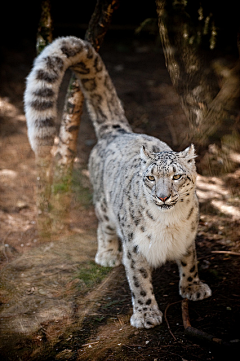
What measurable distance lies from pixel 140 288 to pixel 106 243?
4.23 ft

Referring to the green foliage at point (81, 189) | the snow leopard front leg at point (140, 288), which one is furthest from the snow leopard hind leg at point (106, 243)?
the green foliage at point (81, 189)

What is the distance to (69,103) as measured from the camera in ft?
16.5

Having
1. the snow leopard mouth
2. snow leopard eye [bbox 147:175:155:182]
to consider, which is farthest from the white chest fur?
snow leopard eye [bbox 147:175:155:182]

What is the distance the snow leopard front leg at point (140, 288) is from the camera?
138 inches

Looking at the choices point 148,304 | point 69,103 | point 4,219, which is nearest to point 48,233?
point 4,219

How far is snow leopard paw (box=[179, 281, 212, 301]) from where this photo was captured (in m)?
3.75

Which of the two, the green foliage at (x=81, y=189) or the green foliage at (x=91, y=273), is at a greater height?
the green foliage at (x=81, y=189)

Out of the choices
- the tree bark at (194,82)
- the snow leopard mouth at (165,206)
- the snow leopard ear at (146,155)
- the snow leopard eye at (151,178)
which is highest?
the tree bark at (194,82)

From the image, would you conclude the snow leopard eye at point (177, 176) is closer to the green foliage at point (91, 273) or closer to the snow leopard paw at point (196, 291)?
the snow leopard paw at point (196, 291)

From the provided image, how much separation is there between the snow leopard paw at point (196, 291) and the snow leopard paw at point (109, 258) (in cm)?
109

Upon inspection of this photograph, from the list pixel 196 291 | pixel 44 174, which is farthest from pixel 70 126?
pixel 196 291

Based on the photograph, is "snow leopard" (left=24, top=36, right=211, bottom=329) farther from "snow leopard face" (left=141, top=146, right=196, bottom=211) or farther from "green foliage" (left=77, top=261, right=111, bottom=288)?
"green foliage" (left=77, top=261, right=111, bottom=288)

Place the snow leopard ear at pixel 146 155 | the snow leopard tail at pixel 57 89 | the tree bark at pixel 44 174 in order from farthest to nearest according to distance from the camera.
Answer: the tree bark at pixel 44 174 < the snow leopard tail at pixel 57 89 < the snow leopard ear at pixel 146 155

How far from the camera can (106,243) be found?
190 inches
